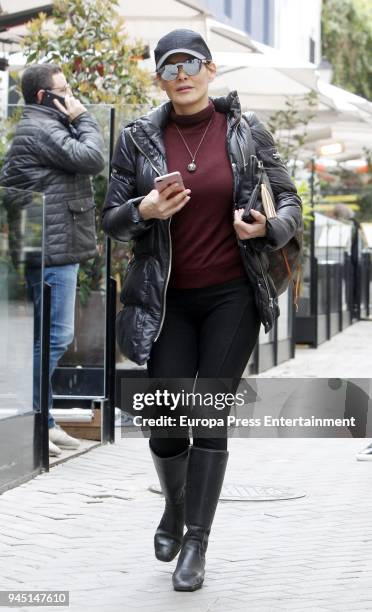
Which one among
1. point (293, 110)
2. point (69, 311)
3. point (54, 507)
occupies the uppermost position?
point (293, 110)

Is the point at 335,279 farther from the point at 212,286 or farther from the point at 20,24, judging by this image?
the point at 212,286

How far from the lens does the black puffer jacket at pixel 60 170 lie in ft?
26.8

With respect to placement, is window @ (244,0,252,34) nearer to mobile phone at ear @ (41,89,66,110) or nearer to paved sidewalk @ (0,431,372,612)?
mobile phone at ear @ (41,89,66,110)

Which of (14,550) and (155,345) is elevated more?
(155,345)

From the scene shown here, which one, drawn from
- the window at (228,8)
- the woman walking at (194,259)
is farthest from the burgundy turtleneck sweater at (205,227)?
the window at (228,8)

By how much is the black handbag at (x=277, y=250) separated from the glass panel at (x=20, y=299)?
2057 mm

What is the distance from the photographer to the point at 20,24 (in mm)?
11031

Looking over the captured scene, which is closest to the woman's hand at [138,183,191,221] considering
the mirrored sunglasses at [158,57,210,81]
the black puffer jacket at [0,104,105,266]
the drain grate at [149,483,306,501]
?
the mirrored sunglasses at [158,57,210,81]

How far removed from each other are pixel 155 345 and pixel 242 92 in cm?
1071

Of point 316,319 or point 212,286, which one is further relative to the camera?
point 316,319

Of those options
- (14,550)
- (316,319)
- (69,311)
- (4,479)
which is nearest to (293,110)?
(316,319)

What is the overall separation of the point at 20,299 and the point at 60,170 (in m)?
0.98

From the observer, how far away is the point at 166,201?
16.9 ft

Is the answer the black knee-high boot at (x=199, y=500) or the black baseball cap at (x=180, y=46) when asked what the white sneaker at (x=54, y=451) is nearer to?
the black knee-high boot at (x=199, y=500)
